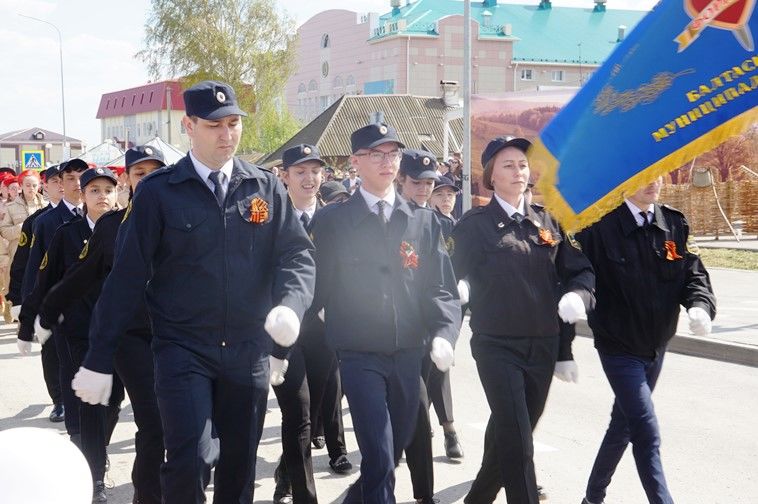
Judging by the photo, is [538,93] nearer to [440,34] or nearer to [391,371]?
[391,371]

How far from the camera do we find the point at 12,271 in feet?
29.8

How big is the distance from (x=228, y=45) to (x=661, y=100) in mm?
50575

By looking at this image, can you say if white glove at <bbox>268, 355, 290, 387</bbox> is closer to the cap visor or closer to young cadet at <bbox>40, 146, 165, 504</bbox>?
young cadet at <bbox>40, 146, 165, 504</bbox>

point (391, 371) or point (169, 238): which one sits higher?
point (169, 238)

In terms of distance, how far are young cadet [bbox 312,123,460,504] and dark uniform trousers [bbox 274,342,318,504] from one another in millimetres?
718

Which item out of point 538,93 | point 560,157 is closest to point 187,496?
point 560,157

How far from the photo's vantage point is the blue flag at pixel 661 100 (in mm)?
3195

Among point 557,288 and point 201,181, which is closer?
point 201,181

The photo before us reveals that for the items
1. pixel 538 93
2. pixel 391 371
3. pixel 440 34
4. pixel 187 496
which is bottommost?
pixel 187 496

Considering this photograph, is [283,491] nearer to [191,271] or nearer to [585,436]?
[191,271]

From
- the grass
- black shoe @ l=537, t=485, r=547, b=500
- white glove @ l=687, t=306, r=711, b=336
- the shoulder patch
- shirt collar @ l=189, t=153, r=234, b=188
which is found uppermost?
shirt collar @ l=189, t=153, r=234, b=188

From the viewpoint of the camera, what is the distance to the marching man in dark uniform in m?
5.33

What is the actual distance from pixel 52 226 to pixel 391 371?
154 inches

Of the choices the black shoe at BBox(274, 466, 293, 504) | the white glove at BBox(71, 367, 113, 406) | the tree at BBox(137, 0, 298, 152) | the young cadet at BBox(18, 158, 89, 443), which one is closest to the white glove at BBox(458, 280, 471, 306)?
the black shoe at BBox(274, 466, 293, 504)
